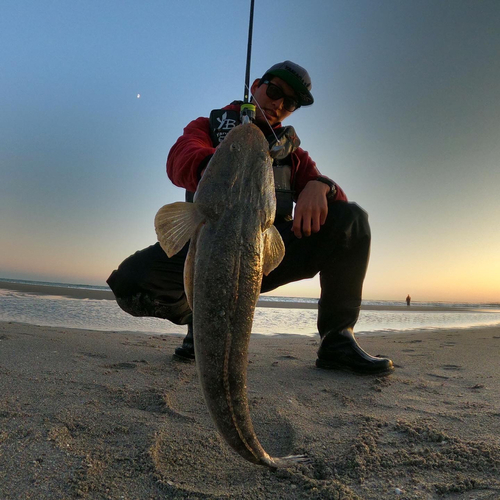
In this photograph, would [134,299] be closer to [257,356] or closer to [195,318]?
[257,356]

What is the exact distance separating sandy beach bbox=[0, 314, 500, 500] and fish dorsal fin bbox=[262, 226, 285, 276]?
0.97 metres

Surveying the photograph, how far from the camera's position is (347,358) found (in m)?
3.77

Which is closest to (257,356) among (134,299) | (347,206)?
(134,299)

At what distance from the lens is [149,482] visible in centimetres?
156

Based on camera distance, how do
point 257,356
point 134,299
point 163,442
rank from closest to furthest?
point 163,442, point 134,299, point 257,356

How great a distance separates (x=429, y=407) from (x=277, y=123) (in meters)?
3.12

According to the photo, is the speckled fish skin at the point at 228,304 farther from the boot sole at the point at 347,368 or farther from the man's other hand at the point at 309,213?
the boot sole at the point at 347,368

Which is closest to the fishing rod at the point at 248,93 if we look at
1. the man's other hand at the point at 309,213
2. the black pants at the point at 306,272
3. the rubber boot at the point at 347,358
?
the man's other hand at the point at 309,213

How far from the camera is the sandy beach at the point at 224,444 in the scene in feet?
5.05

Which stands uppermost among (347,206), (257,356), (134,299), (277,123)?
(277,123)

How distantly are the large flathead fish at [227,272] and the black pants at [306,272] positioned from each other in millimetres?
1935

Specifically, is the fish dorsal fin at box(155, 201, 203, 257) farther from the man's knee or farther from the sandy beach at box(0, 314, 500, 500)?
the man's knee

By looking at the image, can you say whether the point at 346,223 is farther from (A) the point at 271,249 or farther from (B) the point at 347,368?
(A) the point at 271,249

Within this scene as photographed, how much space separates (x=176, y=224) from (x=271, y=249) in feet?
1.67
